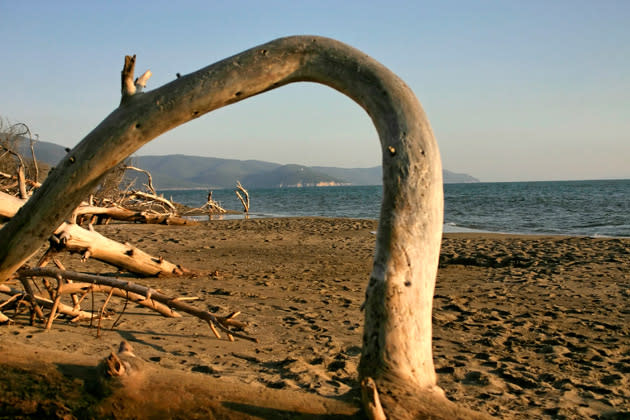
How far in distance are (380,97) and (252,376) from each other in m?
2.40

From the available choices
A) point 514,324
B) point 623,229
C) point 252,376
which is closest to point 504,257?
point 514,324

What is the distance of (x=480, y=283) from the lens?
26.9 feet

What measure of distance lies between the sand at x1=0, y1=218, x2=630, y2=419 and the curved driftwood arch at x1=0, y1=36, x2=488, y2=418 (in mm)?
354

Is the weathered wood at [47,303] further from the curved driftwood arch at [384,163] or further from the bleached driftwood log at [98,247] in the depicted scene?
the curved driftwood arch at [384,163]

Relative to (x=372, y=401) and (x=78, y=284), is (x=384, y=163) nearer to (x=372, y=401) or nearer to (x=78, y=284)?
(x=372, y=401)

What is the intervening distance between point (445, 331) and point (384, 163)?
11.1ft

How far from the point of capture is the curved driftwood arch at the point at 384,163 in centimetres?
246

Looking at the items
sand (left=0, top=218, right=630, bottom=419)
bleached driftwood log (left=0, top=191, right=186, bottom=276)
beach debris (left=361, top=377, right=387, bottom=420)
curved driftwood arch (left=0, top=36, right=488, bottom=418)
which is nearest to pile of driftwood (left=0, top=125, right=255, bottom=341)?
bleached driftwood log (left=0, top=191, right=186, bottom=276)

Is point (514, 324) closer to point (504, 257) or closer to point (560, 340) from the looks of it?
point (560, 340)

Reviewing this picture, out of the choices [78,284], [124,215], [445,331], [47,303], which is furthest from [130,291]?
[124,215]

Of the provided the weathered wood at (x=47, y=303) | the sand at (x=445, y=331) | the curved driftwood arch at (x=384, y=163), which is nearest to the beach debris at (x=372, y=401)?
the curved driftwood arch at (x=384, y=163)

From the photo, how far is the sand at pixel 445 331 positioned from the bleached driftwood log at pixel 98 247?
243 millimetres

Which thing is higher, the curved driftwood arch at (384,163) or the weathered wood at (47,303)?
the curved driftwood arch at (384,163)

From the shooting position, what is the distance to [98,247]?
6.27 metres
